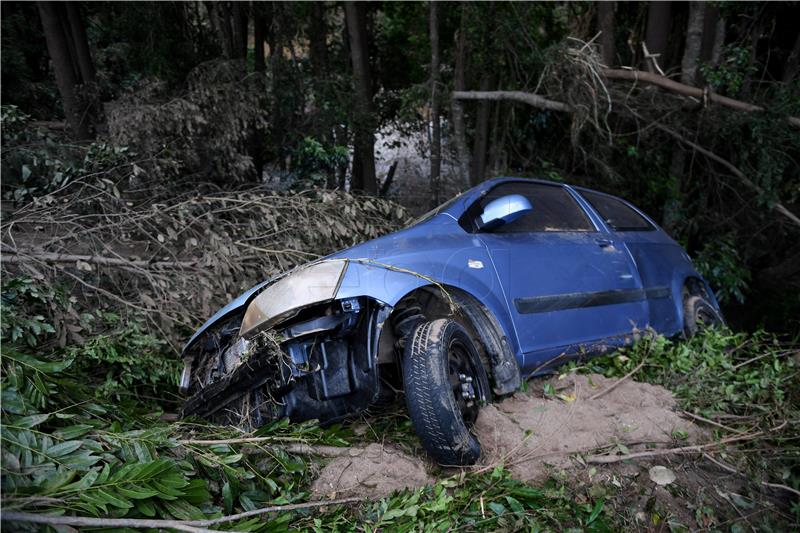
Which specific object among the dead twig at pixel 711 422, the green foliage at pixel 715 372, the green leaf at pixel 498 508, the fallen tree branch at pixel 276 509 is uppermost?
the fallen tree branch at pixel 276 509

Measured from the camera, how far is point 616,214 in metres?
4.95

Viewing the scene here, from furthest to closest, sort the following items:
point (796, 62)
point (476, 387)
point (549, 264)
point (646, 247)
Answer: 1. point (796, 62)
2. point (646, 247)
3. point (549, 264)
4. point (476, 387)

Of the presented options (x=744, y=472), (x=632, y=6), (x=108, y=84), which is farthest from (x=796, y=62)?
(x=108, y=84)

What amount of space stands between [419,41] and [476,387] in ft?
28.2

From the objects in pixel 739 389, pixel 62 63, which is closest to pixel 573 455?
pixel 739 389

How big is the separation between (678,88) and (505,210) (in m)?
4.39

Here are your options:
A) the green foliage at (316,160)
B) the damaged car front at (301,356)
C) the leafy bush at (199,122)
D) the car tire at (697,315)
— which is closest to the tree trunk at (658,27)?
the car tire at (697,315)

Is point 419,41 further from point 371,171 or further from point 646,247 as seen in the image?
point 646,247

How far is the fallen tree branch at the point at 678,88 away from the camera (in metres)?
6.49

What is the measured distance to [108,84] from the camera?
8602 mm

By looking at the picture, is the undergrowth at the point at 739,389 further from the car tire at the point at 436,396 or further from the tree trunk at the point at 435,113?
the tree trunk at the point at 435,113

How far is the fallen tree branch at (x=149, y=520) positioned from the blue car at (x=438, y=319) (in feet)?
1.79

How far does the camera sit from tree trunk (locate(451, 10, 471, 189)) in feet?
28.5

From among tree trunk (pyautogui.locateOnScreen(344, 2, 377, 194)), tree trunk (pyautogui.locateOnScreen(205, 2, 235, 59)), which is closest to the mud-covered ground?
tree trunk (pyautogui.locateOnScreen(344, 2, 377, 194))
